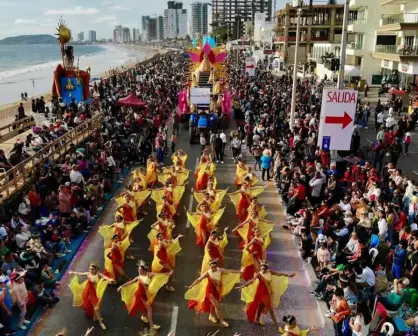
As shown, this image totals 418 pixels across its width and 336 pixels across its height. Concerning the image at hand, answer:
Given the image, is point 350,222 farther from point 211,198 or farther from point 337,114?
point 211,198

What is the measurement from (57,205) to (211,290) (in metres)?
6.44

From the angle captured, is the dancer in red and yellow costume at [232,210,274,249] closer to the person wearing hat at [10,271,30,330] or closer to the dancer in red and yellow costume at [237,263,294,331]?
the dancer in red and yellow costume at [237,263,294,331]

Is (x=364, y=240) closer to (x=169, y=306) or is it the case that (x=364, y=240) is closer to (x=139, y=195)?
(x=169, y=306)

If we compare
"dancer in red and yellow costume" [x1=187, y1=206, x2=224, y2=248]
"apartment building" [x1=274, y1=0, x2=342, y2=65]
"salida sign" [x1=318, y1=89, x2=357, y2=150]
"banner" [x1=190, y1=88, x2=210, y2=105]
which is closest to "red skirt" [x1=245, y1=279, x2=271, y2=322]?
"dancer in red and yellow costume" [x1=187, y1=206, x2=224, y2=248]

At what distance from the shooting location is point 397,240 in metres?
10.8

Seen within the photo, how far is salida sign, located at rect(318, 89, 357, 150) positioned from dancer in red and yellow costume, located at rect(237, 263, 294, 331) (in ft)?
15.9

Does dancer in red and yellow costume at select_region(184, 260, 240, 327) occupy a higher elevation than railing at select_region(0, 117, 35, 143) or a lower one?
lower

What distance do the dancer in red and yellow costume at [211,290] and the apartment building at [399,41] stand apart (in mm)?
27279

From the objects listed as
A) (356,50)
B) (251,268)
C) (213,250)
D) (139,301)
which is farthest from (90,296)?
(356,50)

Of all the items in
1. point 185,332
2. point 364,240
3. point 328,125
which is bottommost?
point 185,332

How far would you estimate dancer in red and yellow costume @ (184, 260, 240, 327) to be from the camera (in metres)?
8.36

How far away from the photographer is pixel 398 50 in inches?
1366

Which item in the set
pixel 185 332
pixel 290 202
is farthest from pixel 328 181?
pixel 185 332

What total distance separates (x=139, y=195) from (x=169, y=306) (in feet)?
14.0
